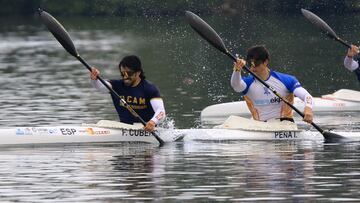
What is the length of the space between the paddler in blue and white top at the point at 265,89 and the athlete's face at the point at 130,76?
1.76 metres

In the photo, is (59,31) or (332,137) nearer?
(332,137)

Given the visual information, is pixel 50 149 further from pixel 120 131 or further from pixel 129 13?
pixel 129 13

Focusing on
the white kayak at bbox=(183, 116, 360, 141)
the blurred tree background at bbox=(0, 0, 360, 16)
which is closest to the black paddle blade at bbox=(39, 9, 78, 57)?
the white kayak at bbox=(183, 116, 360, 141)

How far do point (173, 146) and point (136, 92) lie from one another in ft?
3.82

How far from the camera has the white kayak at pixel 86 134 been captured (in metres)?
25.0

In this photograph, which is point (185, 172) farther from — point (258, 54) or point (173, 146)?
point (258, 54)

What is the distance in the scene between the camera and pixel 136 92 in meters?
24.9

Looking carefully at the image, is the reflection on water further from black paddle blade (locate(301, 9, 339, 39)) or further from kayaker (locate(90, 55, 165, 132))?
black paddle blade (locate(301, 9, 339, 39))

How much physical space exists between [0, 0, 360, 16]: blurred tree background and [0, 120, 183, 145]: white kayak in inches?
2410

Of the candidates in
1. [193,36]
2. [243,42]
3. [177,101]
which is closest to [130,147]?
[177,101]

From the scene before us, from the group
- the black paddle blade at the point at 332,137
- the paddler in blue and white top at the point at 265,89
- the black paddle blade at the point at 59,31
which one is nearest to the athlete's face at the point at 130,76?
the black paddle blade at the point at 59,31

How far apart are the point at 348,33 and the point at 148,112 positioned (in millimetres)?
43614

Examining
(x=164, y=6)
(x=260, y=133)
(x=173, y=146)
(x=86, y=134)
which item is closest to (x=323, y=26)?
(x=260, y=133)

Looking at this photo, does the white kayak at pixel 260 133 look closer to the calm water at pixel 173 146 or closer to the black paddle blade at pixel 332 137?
the black paddle blade at pixel 332 137
